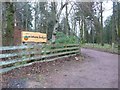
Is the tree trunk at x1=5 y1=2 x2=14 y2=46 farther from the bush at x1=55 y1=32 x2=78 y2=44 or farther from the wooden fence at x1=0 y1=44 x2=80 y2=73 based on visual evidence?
the bush at x1=55 y1=32 x2=78 y2=44

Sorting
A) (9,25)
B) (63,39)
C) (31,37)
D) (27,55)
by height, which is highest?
(9,25)

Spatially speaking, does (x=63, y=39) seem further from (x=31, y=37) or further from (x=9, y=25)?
(x=9, y=25)

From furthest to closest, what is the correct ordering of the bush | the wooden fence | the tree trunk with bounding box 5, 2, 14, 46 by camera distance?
the bush < the tree trunk with bounding box 5, 2, 14, 46 < the wooden fence

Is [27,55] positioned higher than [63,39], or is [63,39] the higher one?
[63,39]

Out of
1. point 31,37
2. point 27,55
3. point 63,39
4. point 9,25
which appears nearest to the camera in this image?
point 27,55

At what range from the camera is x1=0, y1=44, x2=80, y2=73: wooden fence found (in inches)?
320

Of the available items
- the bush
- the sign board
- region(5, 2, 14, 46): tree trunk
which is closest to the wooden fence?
the bush

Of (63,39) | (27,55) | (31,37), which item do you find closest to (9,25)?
(27,55)

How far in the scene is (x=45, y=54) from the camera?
1083cm

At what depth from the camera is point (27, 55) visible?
9445 millimetres

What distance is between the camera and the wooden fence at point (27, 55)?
812 cm

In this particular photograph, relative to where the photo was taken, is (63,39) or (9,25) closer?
Answer: (9,25)

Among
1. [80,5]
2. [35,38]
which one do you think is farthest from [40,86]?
[80,5]

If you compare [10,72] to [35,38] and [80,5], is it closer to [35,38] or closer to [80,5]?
[35,38]
